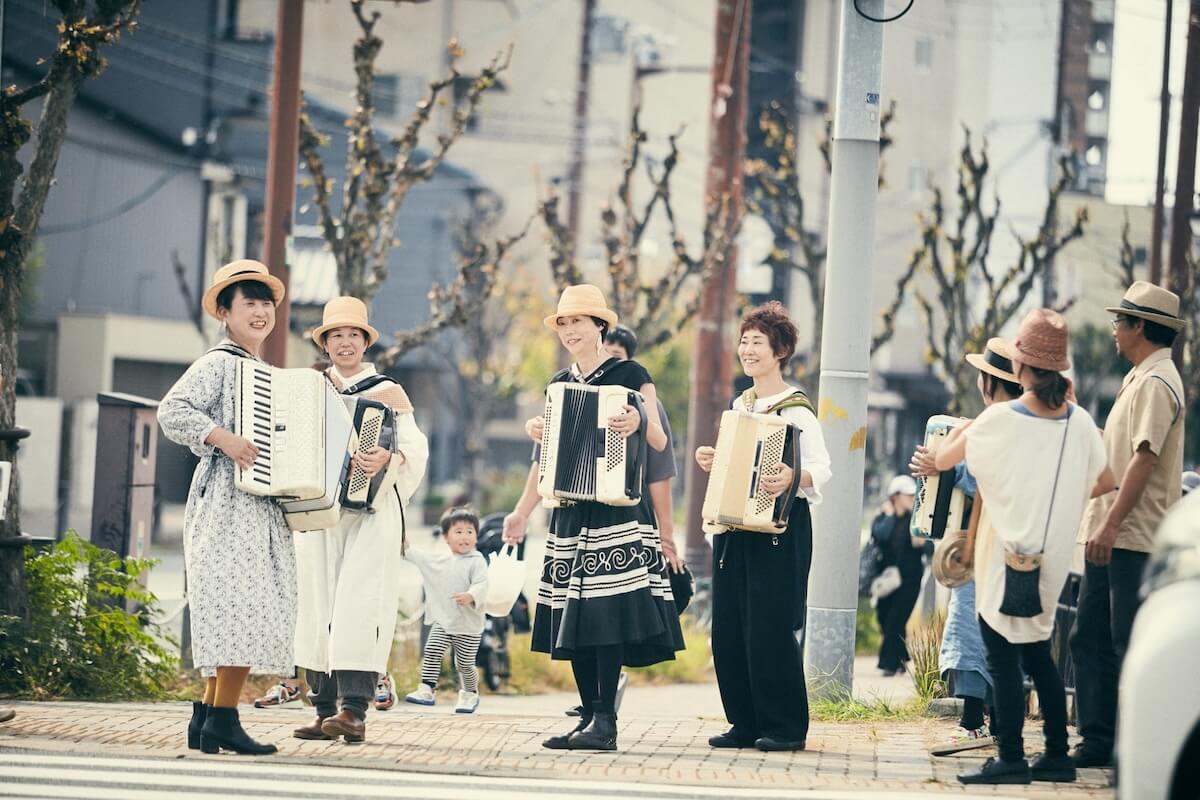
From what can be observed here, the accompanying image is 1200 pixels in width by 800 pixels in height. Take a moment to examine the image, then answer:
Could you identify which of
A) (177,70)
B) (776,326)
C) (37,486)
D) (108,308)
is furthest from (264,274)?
(177,70)

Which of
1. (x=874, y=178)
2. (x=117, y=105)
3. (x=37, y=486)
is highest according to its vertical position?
(x=117, y=105)

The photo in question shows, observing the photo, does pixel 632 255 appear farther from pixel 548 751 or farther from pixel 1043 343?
pixel 1043 343

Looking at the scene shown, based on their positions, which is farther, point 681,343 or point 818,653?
point 681,343

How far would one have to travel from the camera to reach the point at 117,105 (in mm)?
35438

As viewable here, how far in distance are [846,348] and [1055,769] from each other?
328 centimetres

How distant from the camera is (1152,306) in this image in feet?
24.9

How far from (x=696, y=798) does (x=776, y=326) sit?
7.86 feet

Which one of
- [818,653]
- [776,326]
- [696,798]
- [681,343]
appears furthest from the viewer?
[681,343]

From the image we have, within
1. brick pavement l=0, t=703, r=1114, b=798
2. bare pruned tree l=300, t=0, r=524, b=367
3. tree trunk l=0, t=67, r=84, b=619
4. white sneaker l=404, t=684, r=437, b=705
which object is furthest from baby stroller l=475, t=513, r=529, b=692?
tree trunk l=0, t=67, r=84, b=619

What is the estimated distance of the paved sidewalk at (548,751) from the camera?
7320 millimetres

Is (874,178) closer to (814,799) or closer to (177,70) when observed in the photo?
(814,799)

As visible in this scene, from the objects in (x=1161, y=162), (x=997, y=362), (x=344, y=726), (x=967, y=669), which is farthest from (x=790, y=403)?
(x=1161, y=162)

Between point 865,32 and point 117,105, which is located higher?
point 117,105

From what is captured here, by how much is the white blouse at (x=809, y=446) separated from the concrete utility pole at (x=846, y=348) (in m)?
1.78
